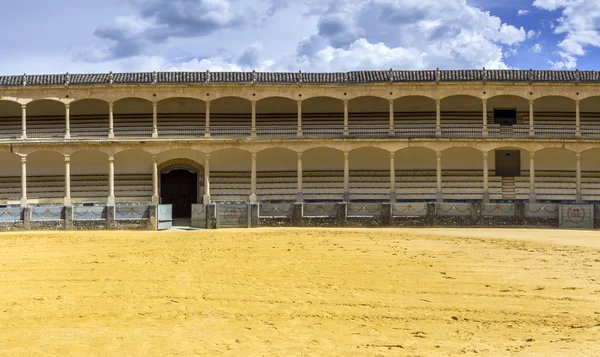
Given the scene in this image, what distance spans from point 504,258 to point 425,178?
17.4 metres

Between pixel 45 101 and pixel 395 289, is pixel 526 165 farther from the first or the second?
pixel 45 101

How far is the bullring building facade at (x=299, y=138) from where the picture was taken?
30.1m

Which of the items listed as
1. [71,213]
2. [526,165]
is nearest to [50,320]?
[71,213]

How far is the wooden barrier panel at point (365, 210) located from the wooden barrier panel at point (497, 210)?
480cm

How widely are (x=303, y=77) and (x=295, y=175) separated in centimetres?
574

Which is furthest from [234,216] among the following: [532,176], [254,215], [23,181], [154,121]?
[532,176]

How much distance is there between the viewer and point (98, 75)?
3027 cm

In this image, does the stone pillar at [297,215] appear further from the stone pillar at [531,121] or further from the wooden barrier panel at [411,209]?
the stone pillar at [531,121]

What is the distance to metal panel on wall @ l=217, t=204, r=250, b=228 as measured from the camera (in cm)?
2500

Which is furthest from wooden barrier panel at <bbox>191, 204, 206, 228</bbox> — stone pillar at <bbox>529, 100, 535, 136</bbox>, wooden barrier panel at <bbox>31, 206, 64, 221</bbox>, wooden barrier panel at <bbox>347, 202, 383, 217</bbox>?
stone pillar at <bbox>529, 100, 535, 136</bbox>

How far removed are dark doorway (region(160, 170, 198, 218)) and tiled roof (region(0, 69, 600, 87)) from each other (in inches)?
220

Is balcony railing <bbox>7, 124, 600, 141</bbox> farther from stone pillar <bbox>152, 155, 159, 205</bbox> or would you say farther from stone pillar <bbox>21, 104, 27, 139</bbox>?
stone pillar <bbox>152, 155, 159, 205</bbox>

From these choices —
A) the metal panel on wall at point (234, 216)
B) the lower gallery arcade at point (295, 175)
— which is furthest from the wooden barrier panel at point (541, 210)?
the metal panel on wall at point (234, 216)

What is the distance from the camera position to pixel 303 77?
101ft
